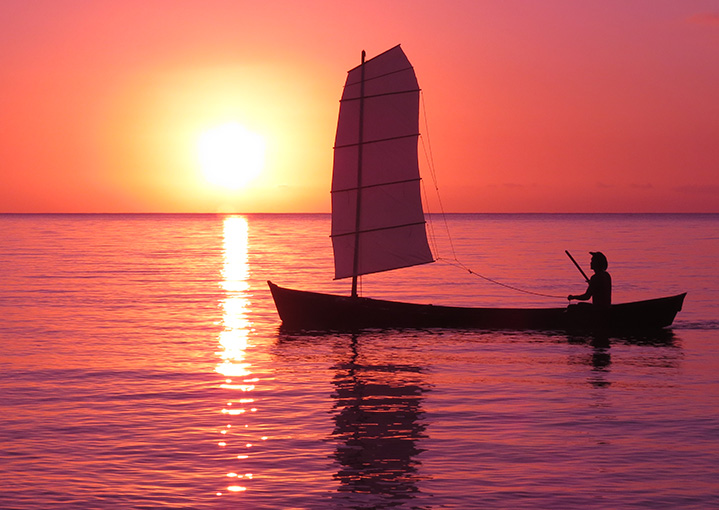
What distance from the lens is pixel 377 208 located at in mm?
30219

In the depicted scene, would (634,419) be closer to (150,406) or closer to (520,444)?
(520,444)

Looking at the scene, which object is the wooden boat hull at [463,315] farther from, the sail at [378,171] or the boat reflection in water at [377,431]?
the boat reflection in water at [377,431]

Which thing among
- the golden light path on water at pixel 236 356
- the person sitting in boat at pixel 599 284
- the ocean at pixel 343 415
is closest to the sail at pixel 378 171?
the ocean at pixel 343 415

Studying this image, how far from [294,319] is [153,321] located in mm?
5129

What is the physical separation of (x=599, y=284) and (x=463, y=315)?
4167 millimetres

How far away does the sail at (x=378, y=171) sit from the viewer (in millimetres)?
29734

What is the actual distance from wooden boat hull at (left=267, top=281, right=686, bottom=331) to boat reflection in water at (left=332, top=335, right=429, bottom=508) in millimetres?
5928

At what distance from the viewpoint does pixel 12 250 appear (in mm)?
85500

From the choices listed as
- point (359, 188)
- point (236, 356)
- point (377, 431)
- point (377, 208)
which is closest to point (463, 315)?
point (377, 208)

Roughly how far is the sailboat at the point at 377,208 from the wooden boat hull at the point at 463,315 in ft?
0.10

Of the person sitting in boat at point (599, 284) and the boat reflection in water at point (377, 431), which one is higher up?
the person sitting in boat at point (599, 284)

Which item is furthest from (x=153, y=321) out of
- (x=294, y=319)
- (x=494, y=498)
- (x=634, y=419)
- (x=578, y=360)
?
(x=494, y=498)

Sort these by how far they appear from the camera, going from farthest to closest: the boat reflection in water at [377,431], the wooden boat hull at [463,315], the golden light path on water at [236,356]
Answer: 1. the wooden boat hull at [463,315]
2. the golden light path on water at [236,356]
3. the boat reflection in water at [377,431]

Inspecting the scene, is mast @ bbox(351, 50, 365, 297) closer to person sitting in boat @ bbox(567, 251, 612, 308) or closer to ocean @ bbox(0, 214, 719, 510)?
ocean @ bbox(0, 214, 719, 510)
